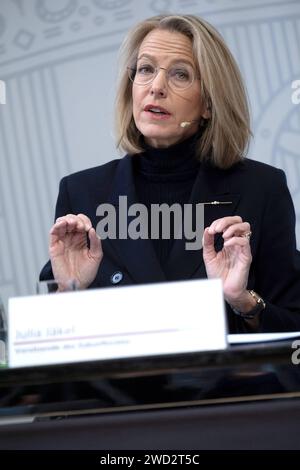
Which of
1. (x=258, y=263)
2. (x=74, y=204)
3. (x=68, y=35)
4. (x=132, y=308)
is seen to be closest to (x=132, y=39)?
(x=74, y=204)

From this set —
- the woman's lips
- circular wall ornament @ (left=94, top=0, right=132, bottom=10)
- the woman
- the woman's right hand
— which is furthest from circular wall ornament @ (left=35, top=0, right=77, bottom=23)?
the woman's right hand

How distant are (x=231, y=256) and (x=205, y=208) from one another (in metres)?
0.35

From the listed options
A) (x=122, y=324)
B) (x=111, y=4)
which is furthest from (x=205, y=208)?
(x=111, y=4)

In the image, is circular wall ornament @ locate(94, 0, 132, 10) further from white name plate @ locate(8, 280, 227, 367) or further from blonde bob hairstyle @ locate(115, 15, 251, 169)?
white name plate @ locate(8, 280, 227, 367)

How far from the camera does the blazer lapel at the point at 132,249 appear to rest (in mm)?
1601

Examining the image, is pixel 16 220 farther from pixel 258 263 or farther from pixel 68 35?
pixel 258 263

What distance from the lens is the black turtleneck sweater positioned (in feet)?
5.81

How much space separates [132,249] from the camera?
1.65 m

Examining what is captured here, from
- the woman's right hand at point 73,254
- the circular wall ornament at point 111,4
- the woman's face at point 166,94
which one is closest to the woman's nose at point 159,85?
the woman's face at point 166,94

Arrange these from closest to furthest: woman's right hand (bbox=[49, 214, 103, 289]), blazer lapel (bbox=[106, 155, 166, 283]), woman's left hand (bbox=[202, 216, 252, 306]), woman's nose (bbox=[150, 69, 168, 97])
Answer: woman's left hand (bbox=[202, 216, 252, 306]) < woman's right hand (bbox=[49, 214, 103, 289]) < blazer lapel (bbox=[106, 155, 166, 283]) < woman's nose (bbox=[150, 69, 168, 97])

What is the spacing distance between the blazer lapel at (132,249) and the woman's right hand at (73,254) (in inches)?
7.0

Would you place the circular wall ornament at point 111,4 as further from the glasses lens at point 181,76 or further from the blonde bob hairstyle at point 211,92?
the glasses lens at point 181,76

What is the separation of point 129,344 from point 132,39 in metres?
1.17

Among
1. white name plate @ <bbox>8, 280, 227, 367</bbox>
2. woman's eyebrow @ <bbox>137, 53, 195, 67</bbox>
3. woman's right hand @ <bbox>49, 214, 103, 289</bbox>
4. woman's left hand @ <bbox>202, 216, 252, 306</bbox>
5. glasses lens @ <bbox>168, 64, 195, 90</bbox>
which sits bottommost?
white name plate @ <bbox>8, 280, 227, 367</bbox>
